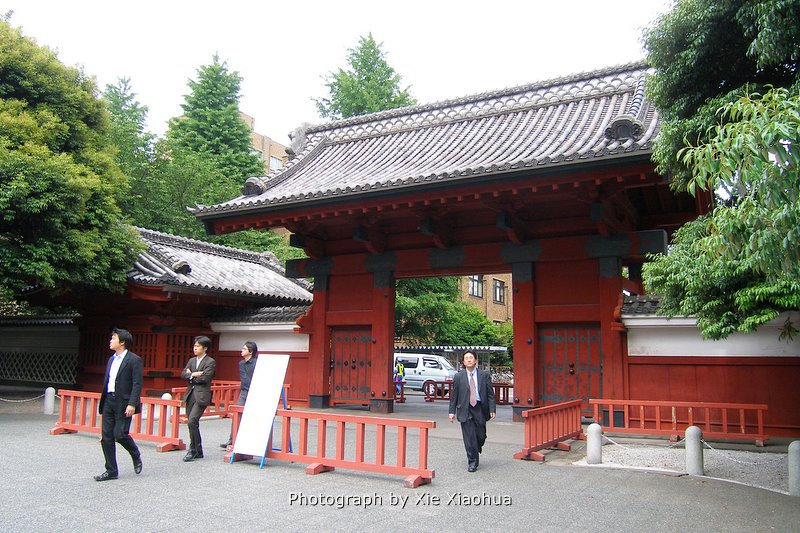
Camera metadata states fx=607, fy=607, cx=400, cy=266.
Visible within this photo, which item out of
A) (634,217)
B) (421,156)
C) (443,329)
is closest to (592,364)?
(634,217)

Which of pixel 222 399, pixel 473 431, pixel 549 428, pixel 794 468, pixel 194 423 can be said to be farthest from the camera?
pixel 222 399

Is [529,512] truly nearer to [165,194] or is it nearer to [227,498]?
[227,498]

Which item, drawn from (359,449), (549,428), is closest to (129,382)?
(359,449)

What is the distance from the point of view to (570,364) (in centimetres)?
1212

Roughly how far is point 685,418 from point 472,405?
5.12 metres

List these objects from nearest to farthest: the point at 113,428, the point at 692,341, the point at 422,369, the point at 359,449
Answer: the point at 113,428
the point at 359,449
the point at 692,341
the point at 422,369

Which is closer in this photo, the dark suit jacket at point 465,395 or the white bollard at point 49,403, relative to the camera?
the dark suit jacket at point 465,395

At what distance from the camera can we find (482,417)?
7867mm

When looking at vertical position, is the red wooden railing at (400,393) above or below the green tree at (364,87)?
below

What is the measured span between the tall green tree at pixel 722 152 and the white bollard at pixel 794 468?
1.33 metres

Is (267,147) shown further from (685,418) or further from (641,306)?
(685,418)

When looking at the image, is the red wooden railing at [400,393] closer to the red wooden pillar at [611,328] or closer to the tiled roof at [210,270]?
the tiled roof at [210,270]

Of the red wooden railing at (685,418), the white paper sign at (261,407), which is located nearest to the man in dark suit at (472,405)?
the white paper sign at (261,407)

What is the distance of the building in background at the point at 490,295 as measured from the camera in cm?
3669
